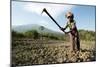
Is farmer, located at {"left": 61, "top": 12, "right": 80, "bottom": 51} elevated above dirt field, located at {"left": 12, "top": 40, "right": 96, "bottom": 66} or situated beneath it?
elevated above

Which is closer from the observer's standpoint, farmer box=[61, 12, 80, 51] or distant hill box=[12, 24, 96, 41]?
distant hill box=[12, 24, 96, 41]

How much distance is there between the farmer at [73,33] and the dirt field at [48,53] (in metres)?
0.06

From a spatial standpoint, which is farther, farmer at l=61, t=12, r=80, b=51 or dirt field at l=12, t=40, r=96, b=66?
farmer at l=61, t=12, r=80, b=51

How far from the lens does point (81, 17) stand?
2.75m

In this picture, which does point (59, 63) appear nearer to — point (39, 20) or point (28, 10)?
point (39, 20)

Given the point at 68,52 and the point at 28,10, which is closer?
the point at 28,10

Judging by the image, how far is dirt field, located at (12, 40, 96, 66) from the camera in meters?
2.46

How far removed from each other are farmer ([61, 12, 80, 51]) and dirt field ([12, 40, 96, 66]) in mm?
63

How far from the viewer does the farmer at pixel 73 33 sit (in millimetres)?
2689

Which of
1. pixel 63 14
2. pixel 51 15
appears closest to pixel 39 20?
pixel 51 15

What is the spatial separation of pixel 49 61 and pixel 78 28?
1.95 feet

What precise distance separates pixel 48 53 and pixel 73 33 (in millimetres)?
440

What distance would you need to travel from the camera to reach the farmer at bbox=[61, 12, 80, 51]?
2.69m

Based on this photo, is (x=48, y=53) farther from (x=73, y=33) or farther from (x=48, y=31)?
(x=73, y=33)
